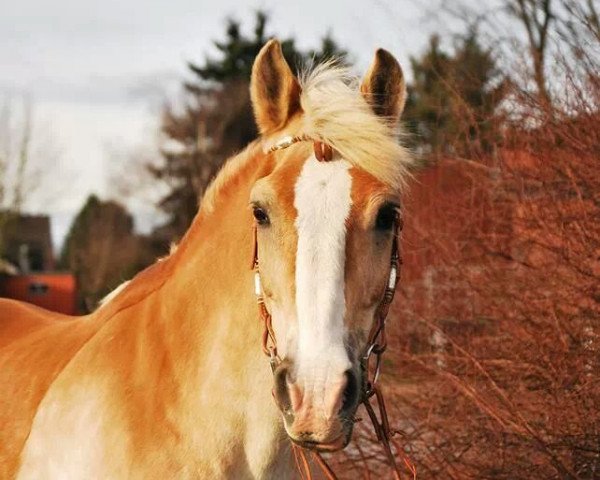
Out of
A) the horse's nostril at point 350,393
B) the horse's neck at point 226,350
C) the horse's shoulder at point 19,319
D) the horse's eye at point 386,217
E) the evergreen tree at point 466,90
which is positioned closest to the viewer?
the horse's nostril at point 350,393

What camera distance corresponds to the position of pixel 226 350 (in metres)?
3.02

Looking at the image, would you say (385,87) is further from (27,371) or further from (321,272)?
(27,371)

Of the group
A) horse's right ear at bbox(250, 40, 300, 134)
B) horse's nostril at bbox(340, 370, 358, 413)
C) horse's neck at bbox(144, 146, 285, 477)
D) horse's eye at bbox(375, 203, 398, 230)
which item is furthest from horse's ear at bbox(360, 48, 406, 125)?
horse's nostril at bbox(340, 370, 358, 413)

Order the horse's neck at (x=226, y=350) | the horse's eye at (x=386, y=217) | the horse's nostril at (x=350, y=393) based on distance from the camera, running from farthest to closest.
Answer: the horse's neck at (x=226, y=350) → the horse's eye at (x=386, y=217) → the horse's nostril at (x=350, y=393)

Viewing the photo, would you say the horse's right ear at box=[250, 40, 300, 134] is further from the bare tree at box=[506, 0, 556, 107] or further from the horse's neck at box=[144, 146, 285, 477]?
the bare tree at box=[506, 0, 556, 107]

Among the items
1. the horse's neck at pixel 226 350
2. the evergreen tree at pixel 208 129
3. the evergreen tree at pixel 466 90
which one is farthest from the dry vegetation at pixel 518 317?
the evergreen tree at pixel 208 129

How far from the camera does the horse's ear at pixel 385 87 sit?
9.80 feet

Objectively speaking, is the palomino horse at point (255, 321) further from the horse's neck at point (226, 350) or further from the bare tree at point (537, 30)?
the bare tree at point (537, 30)

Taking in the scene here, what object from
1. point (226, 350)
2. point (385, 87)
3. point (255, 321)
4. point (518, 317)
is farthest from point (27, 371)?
point (518, 317)

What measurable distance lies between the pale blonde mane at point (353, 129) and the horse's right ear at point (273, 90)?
59 mm

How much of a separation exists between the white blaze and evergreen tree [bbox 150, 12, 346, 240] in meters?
27.0

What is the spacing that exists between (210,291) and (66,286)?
2706 cm

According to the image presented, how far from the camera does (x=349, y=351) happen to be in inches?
98.1

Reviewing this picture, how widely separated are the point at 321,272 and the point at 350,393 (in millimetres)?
353
